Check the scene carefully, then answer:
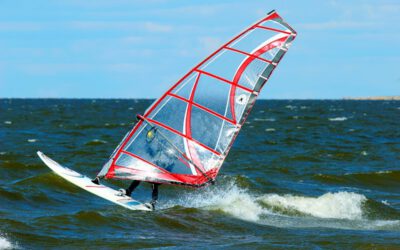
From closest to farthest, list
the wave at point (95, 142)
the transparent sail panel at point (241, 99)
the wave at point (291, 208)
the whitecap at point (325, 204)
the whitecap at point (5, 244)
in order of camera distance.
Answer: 1. the whitecap at point (5, 244)
2. the transparent sail panel at point (241, 99)
3. the wave at point (291, 208)
4. the whitecap at point (325, 204)
5. the wave at point (95, 142)

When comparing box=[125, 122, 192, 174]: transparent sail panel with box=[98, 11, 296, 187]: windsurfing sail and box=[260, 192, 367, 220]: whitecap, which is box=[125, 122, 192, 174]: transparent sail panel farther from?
box=[260, 192, 367, 220]: whitecap

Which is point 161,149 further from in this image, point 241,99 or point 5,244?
point 5,244

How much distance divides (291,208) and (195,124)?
129 inches

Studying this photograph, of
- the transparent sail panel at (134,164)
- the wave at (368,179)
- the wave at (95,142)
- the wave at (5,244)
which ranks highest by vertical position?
the transparent sail panel at (134,164)

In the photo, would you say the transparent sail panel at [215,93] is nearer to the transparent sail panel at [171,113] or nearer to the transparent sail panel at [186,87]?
the transparent sail panel at [186,87]

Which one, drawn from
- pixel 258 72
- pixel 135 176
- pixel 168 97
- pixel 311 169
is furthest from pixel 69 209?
pixel 311 169

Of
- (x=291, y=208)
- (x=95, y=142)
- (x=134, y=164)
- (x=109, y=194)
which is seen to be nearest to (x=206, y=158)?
(x=134, y=164)

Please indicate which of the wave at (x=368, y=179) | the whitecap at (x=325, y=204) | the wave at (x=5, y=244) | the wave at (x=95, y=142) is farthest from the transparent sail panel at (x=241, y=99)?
the wave at (x=95, y=142)

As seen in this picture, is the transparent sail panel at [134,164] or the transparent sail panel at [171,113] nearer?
the transparent sail panel at [171,113]

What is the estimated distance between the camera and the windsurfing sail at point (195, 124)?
12180mm

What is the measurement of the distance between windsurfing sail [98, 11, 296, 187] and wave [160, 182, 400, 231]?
1.47 meters

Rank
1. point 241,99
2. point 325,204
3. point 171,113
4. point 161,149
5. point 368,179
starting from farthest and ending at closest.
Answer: point 368,179 < point 325,204 < point 161,149 < point 171,113 < point 241,99

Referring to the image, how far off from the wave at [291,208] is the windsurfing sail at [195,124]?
147 cm

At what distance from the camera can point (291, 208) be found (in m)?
14.6
